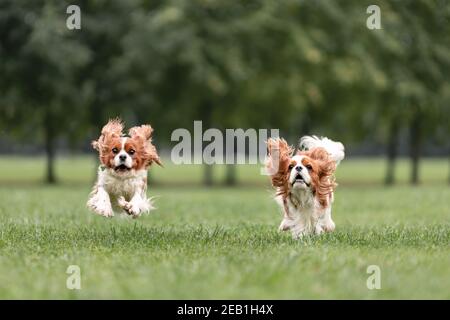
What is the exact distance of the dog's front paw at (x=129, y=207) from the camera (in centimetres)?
980

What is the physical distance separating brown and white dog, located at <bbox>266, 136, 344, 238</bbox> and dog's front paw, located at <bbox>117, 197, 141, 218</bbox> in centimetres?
183

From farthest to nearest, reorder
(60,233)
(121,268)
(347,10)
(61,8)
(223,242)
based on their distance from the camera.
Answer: (347,10) → (61,8) → (60,233) → (223,242) → (121,268)

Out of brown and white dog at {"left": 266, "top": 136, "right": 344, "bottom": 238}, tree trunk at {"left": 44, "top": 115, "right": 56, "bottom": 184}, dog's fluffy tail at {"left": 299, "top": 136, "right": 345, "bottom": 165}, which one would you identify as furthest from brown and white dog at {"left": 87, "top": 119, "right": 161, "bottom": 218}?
tree trunk at {"left": 44, "top": 115, "right": 56, "bottom": 184}

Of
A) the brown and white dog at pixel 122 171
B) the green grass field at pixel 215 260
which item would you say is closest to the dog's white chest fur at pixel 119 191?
the brown and white dog at pixel 122 171

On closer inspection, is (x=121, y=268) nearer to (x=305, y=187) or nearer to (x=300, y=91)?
(x=305, y=187)

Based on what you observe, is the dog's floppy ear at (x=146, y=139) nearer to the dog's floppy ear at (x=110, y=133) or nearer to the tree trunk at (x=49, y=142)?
the dog's floppy ear at (x=110, y=133)

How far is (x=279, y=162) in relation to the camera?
9.15 m

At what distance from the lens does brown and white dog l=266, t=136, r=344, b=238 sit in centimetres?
895

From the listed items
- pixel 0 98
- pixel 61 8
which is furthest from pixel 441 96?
pixel 0 98

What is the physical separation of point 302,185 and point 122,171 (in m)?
2.51

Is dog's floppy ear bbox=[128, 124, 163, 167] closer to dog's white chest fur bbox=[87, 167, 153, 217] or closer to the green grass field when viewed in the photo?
dog's white chest fur bbox=[87, 167, 153, 217]

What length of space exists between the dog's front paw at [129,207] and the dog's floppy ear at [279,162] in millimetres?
1831

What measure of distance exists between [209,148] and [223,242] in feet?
70.2

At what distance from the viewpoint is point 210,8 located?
2836cm
